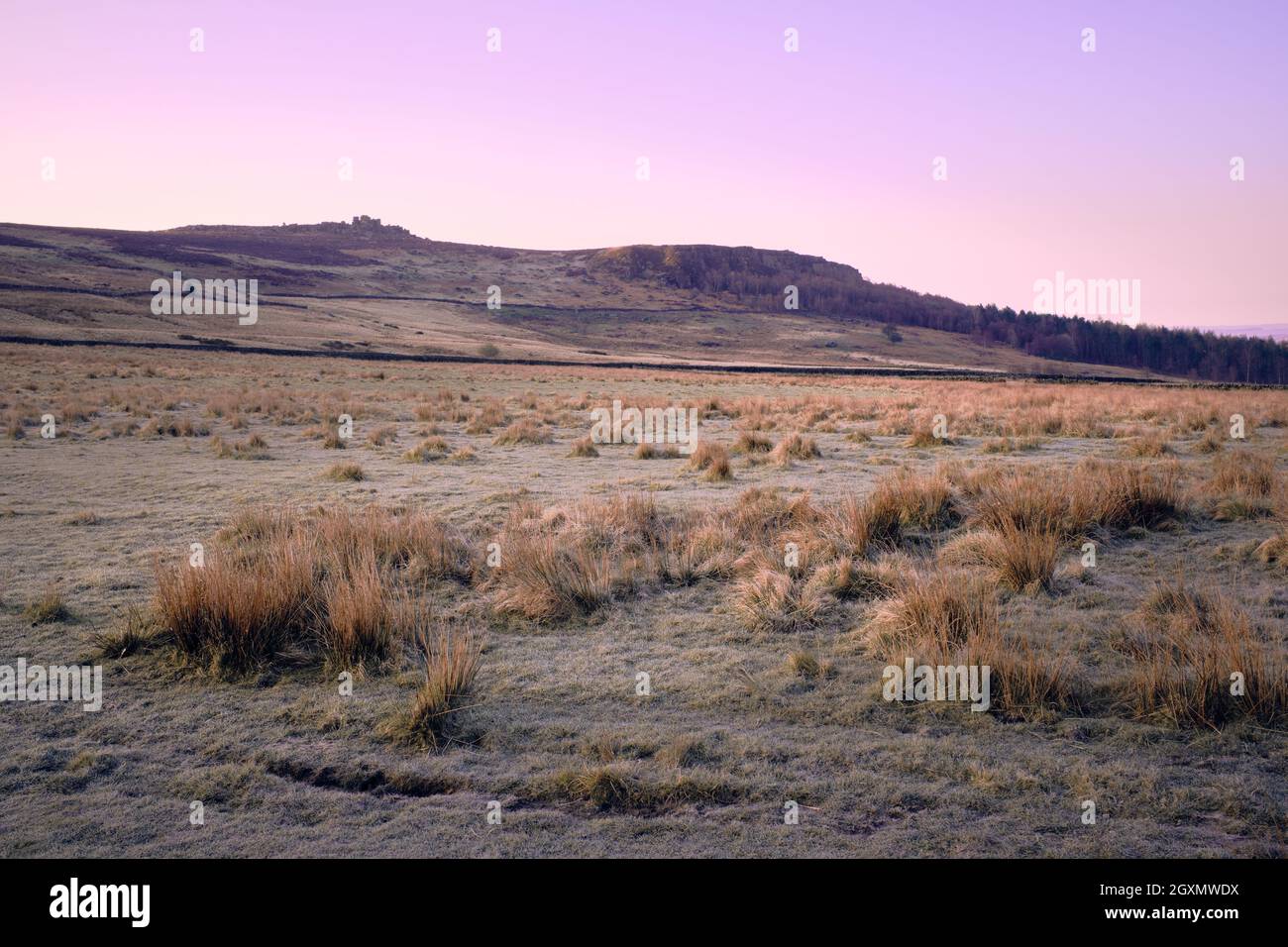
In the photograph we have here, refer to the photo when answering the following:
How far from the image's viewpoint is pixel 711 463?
13625 millimetres

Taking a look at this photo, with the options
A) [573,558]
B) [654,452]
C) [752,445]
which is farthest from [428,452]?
[573,558]

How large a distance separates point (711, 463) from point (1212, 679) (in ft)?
30.4

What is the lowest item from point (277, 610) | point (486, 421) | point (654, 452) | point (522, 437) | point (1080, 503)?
point (277, 610)

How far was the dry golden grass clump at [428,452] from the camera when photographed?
15.9 metres

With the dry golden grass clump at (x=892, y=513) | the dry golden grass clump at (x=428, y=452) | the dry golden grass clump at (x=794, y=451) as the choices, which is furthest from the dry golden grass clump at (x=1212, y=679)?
the dry golden grass clump at (x=428, y=452)

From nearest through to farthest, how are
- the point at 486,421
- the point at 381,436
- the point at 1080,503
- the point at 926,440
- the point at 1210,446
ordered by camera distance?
the point at 1080,503 < the point at 1210,446 < the point at 926,440 < the point at 381,436 < the point at 486,421

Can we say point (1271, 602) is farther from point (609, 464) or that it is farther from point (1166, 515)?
point (609, 464)

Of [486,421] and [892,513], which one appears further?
[486,421]

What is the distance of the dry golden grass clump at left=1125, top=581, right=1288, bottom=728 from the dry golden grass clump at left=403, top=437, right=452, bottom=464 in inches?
508

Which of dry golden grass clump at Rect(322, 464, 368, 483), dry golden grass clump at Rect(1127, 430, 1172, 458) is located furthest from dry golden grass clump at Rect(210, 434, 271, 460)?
dry golden grass clump at Rect(1127, 430, 1172, 458)

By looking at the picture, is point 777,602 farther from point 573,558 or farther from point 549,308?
point 549,308
